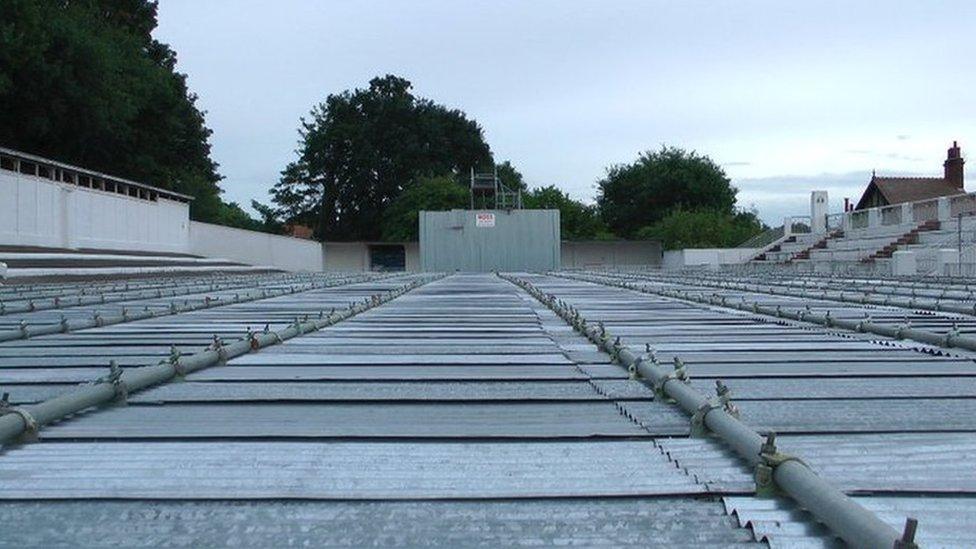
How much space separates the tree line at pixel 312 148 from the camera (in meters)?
28.5

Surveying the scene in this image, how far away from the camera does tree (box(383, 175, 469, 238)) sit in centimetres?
4925

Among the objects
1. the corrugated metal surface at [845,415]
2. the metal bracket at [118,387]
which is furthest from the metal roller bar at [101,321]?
the corrugated metal surface at [845,415]

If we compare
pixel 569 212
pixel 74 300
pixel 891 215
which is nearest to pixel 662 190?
pixel 569 212

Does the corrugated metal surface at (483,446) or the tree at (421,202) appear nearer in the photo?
the corrugated metal surface at (483,446)

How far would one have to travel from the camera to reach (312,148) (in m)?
57.2

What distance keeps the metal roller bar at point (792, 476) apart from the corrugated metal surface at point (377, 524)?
0.59ft

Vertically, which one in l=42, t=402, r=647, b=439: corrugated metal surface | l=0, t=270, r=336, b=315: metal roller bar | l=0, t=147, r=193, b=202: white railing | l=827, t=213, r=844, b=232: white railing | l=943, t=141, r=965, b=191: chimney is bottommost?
l=42, t=402, r=647, b=439: corrugated metal surface

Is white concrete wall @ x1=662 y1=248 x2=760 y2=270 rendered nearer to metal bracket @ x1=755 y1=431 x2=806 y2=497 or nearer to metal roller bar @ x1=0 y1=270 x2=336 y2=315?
metal roller bar @ x1=0 y1=270 x2=336 y2=315

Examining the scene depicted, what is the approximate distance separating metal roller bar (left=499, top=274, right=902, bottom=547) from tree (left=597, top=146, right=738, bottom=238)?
53.2 meters

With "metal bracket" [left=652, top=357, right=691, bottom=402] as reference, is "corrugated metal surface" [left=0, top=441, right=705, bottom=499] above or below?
below

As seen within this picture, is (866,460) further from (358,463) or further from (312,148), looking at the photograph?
(312,148)

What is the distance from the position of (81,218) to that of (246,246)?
434 inches

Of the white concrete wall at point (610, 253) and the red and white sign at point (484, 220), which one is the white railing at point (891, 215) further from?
the white concrete wall at point (610, 253)

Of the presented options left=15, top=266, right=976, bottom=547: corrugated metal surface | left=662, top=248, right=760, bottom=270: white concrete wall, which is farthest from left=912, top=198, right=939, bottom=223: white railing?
left=15, top=266, right=976, bottom=547: corrugated metal surface
